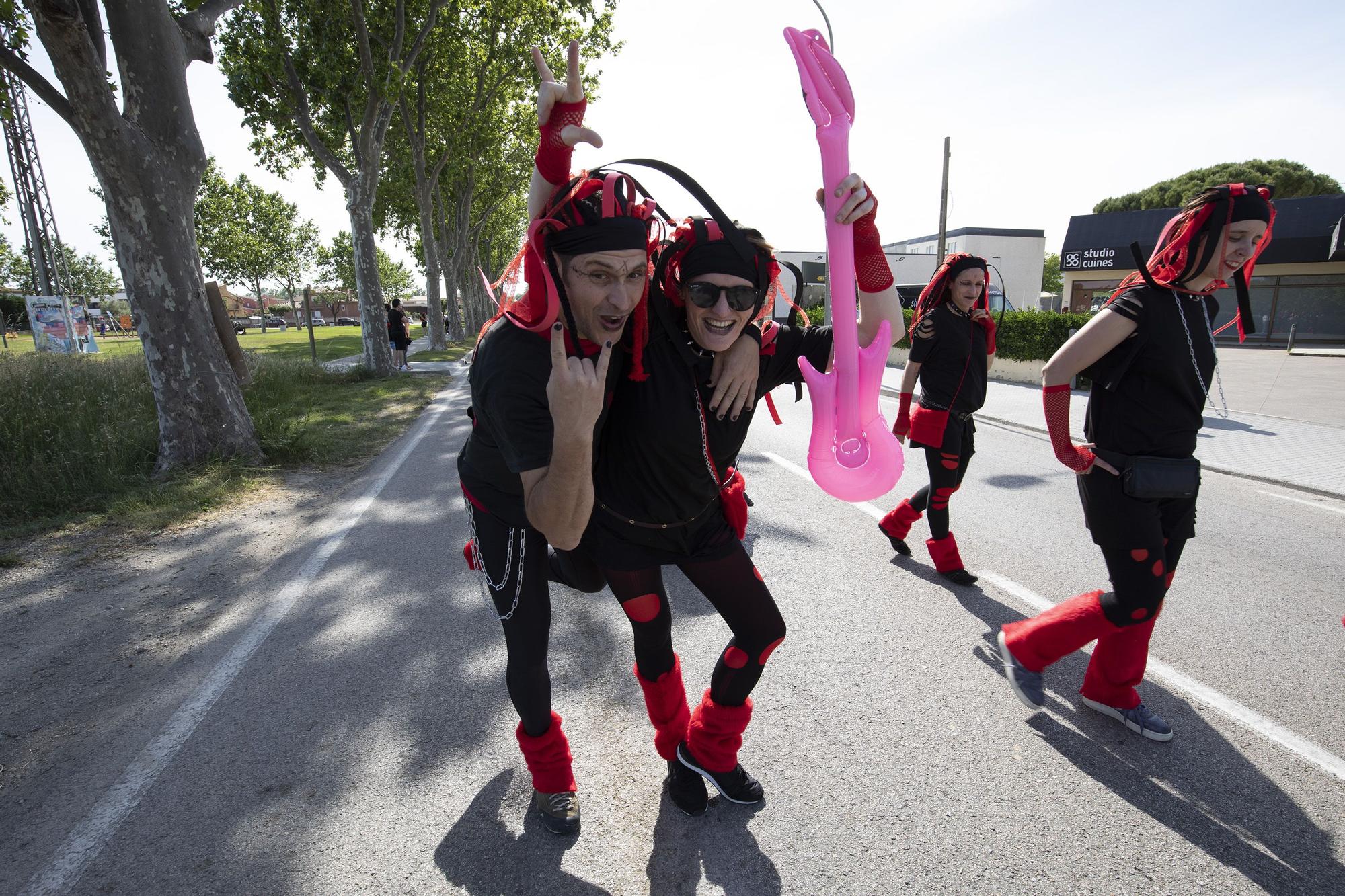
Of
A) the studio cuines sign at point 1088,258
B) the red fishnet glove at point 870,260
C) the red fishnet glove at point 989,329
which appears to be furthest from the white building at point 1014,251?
the red fishnet glove at point 870,260

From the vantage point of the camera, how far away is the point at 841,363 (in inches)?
81.7

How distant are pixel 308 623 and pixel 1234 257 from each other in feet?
14.7

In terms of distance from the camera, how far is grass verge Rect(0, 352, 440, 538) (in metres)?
5.71

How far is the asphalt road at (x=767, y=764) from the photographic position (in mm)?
2098

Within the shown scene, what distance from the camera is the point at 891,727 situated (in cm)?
278

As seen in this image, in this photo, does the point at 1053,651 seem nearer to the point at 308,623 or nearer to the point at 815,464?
the point at 815,464

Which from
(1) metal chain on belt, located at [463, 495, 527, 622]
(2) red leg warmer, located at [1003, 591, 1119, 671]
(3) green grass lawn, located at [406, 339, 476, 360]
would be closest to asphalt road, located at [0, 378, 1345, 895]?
(2) red leg warmer, located at [1003, 591, 1119, 671]

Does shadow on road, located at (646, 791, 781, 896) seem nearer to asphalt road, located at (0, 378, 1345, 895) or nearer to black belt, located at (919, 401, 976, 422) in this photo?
asphalt road, located at (0, 378, 1345, 895)

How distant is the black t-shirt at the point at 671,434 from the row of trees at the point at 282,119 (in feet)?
21.8

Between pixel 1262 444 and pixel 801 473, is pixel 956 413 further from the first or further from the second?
pixel 1262 444

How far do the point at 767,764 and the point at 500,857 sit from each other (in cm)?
98

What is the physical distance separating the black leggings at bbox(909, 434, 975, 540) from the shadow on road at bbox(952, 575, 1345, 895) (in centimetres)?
124

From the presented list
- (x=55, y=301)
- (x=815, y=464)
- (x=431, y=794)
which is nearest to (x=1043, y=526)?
(x=815, y=464)

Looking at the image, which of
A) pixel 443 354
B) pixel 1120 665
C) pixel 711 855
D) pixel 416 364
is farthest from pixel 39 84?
pixel 443 354
